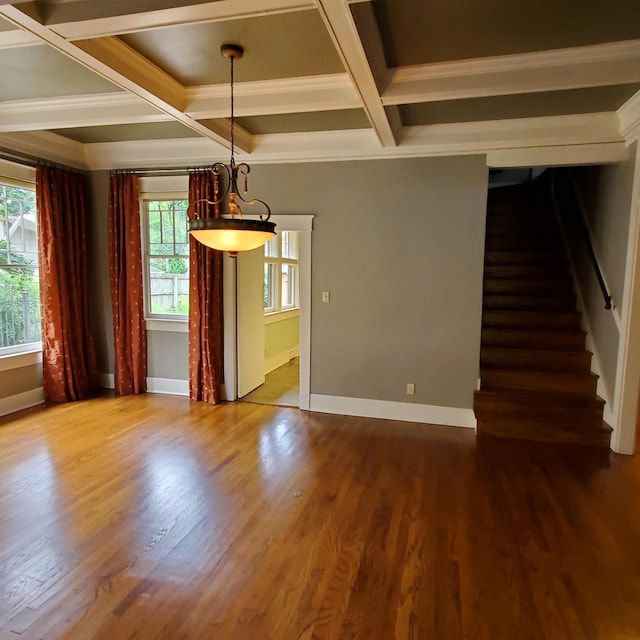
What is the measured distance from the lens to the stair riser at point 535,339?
458 cm

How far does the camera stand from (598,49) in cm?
262

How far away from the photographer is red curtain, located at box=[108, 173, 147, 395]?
194 inches

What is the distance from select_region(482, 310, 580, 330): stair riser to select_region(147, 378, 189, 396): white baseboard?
3557mm

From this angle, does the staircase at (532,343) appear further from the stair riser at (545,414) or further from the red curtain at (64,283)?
the red curtain at (64,283)

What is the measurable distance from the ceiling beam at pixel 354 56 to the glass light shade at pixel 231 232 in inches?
39.4

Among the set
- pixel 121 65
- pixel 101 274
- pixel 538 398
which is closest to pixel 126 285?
pixel 101 274

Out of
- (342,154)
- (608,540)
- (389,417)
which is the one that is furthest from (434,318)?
(608,540)

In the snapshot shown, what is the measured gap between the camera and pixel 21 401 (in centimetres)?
461

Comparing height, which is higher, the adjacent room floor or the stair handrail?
the stair handrail

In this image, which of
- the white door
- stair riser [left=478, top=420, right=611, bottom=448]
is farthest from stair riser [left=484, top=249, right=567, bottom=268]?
the white door

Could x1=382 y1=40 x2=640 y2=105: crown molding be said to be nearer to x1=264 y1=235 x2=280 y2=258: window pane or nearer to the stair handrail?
the stair handrail

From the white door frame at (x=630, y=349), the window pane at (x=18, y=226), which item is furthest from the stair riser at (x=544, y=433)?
the window pane at (x=18, y=226)

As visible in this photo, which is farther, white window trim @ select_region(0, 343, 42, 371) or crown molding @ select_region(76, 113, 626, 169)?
white window trim @ select_region(0, 343, 42, 371)

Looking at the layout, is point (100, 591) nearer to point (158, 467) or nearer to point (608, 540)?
point (158, 467)
